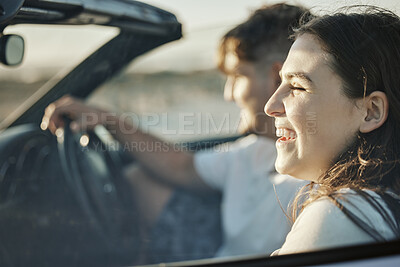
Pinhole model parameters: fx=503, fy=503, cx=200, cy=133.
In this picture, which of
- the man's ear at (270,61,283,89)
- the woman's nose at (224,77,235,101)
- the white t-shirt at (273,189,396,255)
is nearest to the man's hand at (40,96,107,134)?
the woman's nose at (224,77,235,101)

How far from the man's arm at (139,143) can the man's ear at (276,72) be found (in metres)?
0.81

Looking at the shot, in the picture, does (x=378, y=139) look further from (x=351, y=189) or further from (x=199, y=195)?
(x=199, y=195)

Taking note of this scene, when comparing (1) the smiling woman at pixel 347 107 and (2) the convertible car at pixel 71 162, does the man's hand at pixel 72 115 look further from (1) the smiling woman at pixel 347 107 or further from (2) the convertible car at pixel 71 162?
(1) the smiling woman at pixel 347 107

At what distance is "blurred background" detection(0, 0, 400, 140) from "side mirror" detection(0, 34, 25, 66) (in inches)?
0.9

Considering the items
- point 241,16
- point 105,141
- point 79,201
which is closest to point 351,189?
point 241,16

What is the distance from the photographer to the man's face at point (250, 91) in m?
1.45

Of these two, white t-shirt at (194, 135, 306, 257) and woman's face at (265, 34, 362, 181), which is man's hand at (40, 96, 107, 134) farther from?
woman's face at (265, 34, 362, 181)

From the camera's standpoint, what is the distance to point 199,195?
2.49 metres

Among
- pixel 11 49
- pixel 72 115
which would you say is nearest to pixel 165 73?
pixel 72 115

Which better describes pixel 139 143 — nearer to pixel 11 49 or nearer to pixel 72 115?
pixel 72 115

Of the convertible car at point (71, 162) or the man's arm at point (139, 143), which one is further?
the man's arm at point (139, 143)

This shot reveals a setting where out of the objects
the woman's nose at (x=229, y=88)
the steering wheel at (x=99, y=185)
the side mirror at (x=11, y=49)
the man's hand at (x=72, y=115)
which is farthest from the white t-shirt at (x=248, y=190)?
the side mirror at (x=11, y=49)

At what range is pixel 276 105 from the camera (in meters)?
1.25

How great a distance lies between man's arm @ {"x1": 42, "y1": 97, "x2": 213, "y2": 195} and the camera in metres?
1.95
